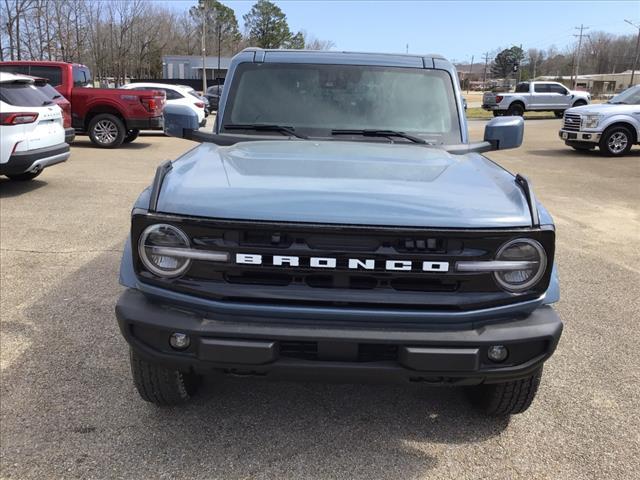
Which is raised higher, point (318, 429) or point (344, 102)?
point (344, 102)

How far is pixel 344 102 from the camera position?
388 centimetres

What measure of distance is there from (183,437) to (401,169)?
173 cm

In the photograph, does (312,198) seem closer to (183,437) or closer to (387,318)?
(387,318)

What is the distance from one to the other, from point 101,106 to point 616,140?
41.9 ft

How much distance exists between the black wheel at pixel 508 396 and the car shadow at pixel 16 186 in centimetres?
769

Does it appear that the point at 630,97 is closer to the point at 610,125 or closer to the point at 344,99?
the point at 610,125

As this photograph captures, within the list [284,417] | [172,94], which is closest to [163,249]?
[284,417]

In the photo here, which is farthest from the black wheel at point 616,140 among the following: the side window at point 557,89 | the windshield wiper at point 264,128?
the side window at point 557,89

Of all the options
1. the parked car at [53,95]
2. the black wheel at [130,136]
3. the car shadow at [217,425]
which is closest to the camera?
the car shadow at [217,425]

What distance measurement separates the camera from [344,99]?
153 inches

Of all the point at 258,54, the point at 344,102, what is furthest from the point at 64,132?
the point at 344,102

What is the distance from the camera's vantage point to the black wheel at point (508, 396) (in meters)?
2.78

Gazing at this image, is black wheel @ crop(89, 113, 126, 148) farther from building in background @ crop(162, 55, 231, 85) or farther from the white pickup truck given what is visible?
building in background @ crop(162, 55, 231, 85)

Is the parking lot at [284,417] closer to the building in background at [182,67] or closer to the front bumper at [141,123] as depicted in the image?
the front bumper at [141,123]
